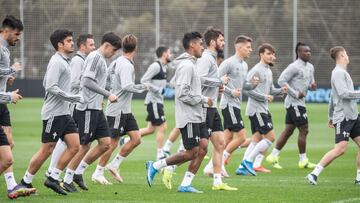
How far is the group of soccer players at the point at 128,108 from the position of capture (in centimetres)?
1436

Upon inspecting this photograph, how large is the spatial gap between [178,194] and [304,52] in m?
6.84

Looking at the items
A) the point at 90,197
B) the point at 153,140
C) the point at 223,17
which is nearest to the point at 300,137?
the point at 90,197

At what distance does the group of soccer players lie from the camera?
1436 centimetres

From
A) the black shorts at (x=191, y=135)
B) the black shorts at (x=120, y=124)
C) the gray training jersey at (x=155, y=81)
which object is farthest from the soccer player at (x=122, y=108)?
the gray training jersey at (x=155, y=81)

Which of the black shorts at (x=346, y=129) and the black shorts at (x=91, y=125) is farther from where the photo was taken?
the black shorts at (x=346, y=129)

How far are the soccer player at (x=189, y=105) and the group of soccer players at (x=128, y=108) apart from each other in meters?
0.02

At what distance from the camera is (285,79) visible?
2045cm

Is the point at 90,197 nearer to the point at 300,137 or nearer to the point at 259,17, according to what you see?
the point at 300,137

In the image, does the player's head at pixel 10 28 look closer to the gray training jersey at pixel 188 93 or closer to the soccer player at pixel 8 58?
the soccer player at pixel 8 58

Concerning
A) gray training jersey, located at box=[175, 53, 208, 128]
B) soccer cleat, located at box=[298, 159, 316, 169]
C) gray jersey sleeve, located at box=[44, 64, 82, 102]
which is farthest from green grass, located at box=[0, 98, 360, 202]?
gray jersey sleeve, located at box=[44, 64, 82, 102]

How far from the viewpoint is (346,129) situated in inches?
637

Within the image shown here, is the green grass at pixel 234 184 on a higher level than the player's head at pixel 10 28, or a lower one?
lower

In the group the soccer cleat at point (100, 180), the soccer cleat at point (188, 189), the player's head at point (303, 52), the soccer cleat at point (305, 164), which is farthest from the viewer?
the player's head at point (303, 52)

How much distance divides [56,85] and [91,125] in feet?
5.25
